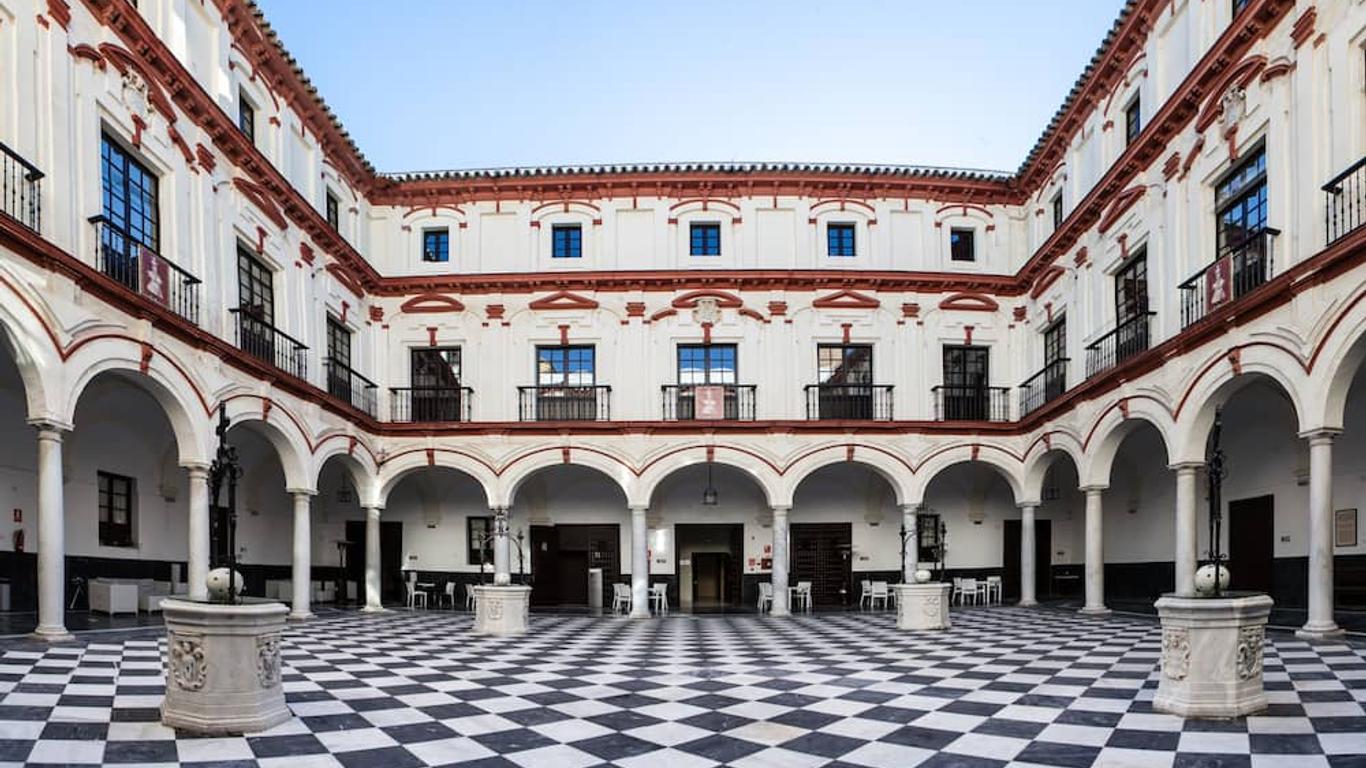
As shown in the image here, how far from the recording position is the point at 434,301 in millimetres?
20094

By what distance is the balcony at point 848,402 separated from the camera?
1952 centimetres

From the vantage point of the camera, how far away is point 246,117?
1496cm

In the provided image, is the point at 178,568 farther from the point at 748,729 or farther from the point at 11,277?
the point at 748,729

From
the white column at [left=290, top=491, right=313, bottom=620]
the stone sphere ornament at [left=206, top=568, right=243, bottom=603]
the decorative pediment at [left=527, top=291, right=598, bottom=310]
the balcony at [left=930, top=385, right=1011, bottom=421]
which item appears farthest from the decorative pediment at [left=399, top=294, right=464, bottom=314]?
the stone sphere ornament at [left=206, top=568, right=243, bottom=603]

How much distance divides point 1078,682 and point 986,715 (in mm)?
1868

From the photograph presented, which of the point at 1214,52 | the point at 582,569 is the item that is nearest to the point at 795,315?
the point at 582,569

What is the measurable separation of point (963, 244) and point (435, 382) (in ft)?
42.1

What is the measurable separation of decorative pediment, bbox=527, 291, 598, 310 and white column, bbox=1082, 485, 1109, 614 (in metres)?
11.0

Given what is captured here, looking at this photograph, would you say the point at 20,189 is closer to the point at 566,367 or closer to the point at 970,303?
the point at 566,367

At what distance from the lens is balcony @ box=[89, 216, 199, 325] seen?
10.8 m

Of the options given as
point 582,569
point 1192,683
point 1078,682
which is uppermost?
point 1192,683

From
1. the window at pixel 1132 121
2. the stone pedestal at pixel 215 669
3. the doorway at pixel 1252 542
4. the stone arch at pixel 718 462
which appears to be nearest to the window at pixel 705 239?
the stone arch at pixel 718 462

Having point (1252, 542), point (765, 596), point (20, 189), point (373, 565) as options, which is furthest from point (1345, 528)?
point (20, 189)

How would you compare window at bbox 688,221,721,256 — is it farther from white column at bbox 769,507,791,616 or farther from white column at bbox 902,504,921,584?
white column at bbox 902,504,921,584
